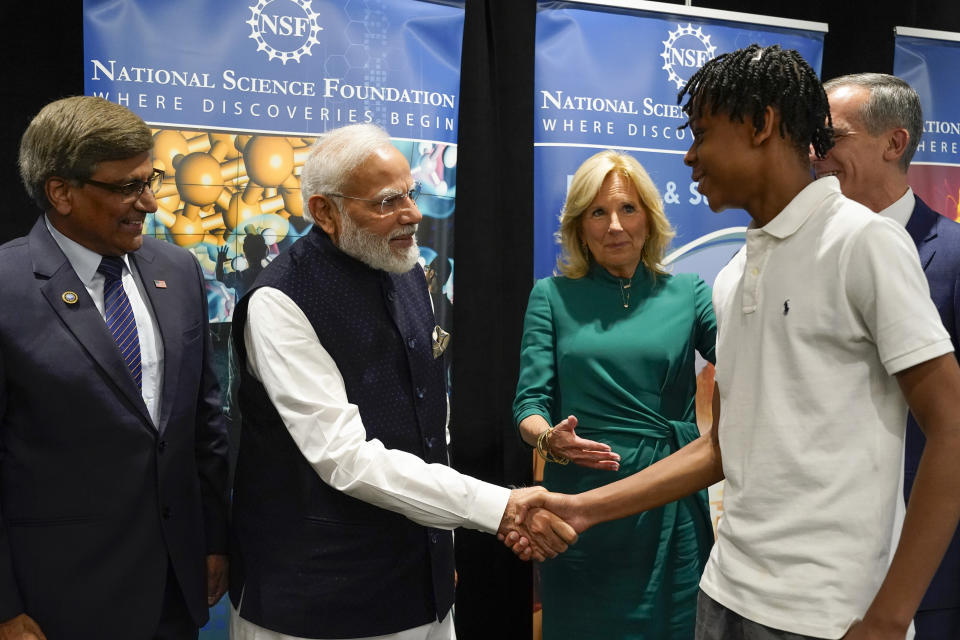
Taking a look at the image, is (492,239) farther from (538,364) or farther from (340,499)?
(340,499)

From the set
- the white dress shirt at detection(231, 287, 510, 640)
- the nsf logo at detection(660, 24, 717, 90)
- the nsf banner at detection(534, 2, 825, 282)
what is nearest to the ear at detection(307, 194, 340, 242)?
the white dress shirt at detection(231, 287, 510, 640)

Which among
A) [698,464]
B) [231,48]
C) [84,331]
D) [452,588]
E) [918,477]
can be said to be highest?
[231,48]

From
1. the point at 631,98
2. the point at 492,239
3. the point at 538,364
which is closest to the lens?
the point at 538,364

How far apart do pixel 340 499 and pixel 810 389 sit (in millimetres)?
1145

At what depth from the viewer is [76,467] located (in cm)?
201

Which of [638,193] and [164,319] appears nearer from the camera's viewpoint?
[164,319]

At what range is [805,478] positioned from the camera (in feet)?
4.52

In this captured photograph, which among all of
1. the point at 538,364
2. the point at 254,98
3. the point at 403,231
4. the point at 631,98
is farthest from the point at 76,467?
the point at 631,98

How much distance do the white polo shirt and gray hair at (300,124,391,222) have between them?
1.14m

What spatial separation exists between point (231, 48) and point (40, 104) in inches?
→ 29.4

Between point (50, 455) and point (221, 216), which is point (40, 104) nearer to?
point (221, 216)


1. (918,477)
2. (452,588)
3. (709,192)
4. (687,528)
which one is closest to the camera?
(918,477)

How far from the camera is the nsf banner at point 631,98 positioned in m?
3.69

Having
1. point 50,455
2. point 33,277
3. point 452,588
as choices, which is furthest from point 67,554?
point 452,588
